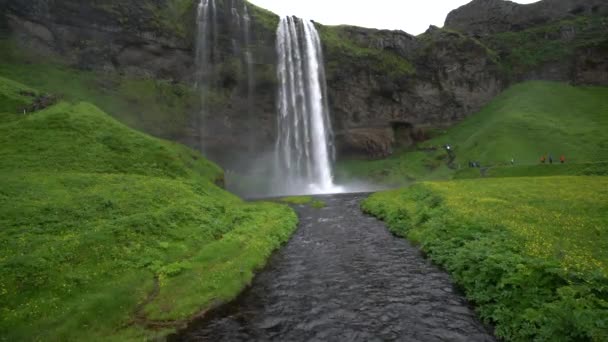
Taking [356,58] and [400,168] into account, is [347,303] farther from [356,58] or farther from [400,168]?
[356,58]

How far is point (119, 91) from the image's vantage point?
210ft

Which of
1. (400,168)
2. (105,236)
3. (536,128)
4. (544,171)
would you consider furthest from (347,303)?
(536,128)

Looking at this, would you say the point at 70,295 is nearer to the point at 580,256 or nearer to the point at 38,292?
the point at 38,292

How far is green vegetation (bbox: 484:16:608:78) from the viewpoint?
93312 mm

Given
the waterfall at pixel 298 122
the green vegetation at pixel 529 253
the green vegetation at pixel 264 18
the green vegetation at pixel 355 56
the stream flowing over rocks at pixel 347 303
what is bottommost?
the stream flowing over rocks at pixel 347 303

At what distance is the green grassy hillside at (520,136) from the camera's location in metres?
61.4

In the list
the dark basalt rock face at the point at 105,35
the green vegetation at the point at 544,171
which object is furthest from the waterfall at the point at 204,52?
the green vegetation at the point at 544,171

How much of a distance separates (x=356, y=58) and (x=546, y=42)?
63.1 meters

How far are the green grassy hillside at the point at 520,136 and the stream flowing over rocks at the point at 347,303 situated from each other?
54.4 metres

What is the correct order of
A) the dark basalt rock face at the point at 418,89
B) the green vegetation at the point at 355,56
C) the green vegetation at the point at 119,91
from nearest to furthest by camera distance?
the green vegetation at the point at 119,91
the green vegetation at the point at 355,56
the dark basalt rock face at the point at 418,89

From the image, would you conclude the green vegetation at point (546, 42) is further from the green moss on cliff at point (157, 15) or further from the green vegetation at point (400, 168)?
the green moss on cliff at point (157, 15)

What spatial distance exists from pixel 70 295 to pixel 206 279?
5.27m

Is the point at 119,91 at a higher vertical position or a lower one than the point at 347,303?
higher

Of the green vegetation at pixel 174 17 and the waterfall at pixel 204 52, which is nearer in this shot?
the green vegetation at pixel 174 17
